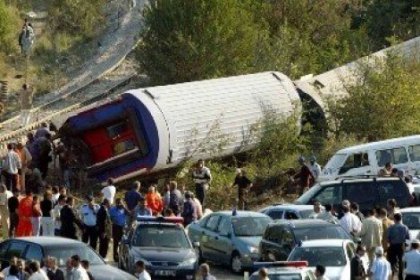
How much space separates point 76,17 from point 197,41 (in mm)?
14146

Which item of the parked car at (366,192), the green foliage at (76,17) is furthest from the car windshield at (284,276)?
the green foliage at (76,17)

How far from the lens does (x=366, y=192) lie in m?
32.9

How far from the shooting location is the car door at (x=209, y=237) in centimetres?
3130

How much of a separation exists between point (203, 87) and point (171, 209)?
33.0 feet

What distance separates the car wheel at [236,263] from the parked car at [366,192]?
3.56 metres

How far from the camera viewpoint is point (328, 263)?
26.2 meters

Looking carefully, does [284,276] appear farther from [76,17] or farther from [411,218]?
[76,17]

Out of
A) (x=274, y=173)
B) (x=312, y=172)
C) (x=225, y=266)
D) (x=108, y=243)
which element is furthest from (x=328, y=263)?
(x=274, y=173)

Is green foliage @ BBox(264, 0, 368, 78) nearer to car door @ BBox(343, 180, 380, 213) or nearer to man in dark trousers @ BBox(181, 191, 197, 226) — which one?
man in dark trousers @ BBox(181, 191, 197, 226)

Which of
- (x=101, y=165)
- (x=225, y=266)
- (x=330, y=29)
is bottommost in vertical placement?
(x=225, y=266)

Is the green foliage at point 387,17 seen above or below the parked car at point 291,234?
above

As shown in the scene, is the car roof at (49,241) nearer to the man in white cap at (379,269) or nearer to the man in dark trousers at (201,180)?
the man in white cap at (379,269)

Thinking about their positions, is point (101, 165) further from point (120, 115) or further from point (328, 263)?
point (328, 263)

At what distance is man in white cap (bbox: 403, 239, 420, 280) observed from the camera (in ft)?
84.1
